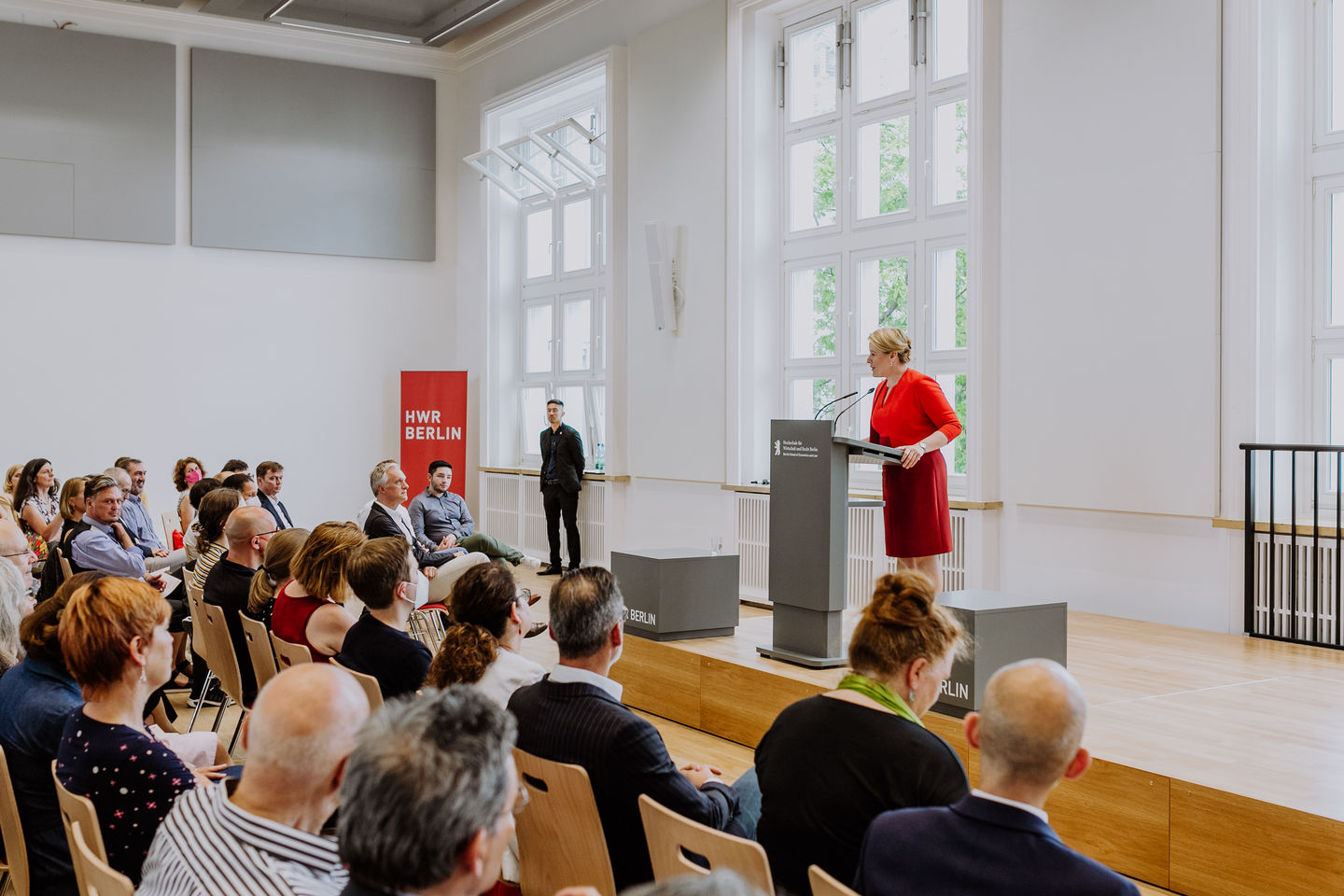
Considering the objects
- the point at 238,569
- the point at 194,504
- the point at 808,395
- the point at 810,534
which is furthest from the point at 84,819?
the point at 808,395

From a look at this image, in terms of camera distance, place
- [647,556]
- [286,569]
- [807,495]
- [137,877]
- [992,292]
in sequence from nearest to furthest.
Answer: [137,877]
[286,569]
[807,495]
[647,556]
[992,292]

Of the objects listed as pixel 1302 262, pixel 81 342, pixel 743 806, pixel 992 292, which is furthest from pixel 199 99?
pixel 743 806

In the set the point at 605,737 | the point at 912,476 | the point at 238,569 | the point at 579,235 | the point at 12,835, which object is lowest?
the point at 12,835

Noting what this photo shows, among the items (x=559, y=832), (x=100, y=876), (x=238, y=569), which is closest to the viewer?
(x=100, y=876)

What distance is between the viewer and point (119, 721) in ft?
8.25

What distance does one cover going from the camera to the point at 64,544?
19.9 ft

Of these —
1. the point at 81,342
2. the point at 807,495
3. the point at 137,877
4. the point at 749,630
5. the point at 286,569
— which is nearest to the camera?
the point at 137,877

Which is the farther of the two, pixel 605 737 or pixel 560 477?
pixel 560 477

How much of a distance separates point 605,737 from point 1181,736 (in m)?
2.39

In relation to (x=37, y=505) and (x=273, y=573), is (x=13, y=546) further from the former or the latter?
(x=37, y=505)

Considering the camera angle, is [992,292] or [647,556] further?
[992,292]

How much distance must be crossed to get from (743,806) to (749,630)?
334cm

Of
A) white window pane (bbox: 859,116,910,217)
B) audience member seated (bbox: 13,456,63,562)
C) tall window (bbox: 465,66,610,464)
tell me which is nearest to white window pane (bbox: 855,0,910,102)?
white window pane (bbox: 859,116,910,217)

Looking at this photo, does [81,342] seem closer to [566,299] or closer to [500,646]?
[566,299]
